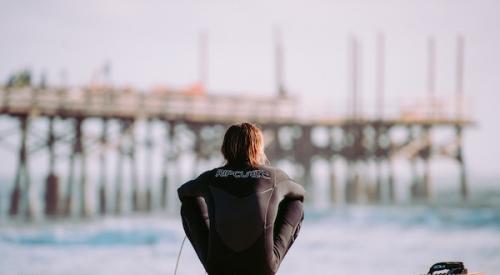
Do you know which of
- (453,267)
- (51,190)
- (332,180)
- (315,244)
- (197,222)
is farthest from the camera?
(332,180)

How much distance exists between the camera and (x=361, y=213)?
2848 centimetres

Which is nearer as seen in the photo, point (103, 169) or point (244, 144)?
point (244, 144)

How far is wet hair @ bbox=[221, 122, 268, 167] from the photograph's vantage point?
3.27 metres

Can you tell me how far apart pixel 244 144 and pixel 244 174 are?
0.14m

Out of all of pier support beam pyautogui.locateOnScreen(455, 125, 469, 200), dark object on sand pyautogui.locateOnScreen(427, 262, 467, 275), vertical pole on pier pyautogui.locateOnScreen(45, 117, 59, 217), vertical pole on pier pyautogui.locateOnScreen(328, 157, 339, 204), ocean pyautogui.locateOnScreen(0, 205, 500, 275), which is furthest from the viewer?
pier support beam pyautogui.locateOnScreen(455, 125, 469, 200)

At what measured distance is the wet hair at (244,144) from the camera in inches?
129

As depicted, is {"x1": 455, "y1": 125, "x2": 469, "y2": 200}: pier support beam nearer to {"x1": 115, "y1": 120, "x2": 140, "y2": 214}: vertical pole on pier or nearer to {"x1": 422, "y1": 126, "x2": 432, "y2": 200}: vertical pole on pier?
{"x1": 422, "y1": 126, "x2": 432, "y2": 200}: vertical pole on pier

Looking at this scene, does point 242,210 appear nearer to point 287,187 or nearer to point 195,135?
point 287,187

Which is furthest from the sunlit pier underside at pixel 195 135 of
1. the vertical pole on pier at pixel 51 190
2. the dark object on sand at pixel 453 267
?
the dark object on sand at pixel 453 267

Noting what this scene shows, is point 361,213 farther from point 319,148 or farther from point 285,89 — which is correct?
point 285,89

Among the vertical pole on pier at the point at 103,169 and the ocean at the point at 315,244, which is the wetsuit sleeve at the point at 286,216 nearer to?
the ocean at the point at 315,244

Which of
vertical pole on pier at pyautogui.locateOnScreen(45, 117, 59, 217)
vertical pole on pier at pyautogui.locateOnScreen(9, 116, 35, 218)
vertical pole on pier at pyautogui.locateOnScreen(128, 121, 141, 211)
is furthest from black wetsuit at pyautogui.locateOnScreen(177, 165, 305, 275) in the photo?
vertical pole on pier at pyautogui.locateOnScreen(128, 121, 141, 211)

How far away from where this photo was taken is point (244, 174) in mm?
3225

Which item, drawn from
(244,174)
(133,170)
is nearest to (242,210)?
(244,174)
